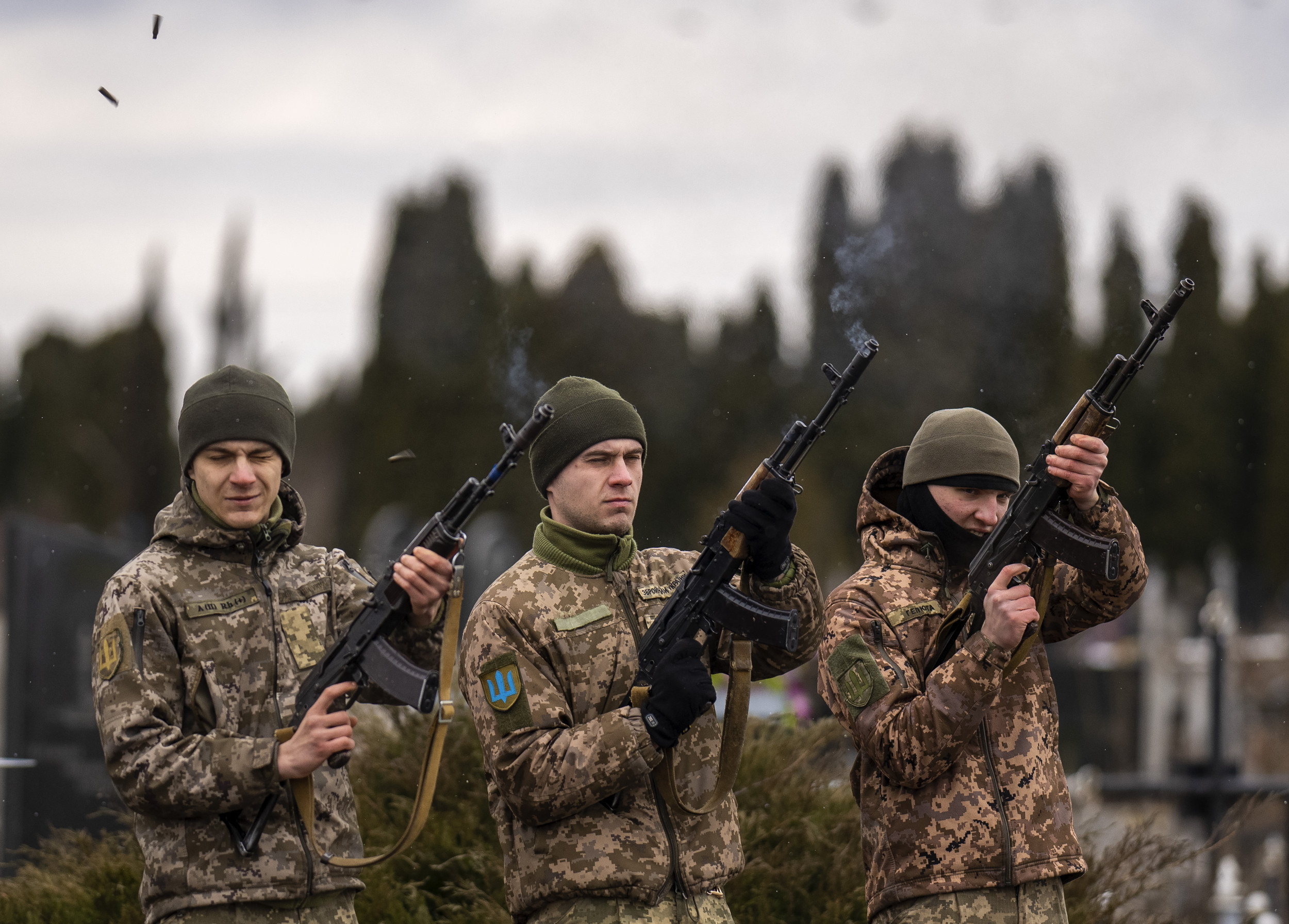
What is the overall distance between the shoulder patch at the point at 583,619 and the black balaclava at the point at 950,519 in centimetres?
94

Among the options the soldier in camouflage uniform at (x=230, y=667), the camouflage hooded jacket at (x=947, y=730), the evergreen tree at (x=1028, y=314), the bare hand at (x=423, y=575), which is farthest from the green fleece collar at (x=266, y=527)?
the evergreen tree at (x=1028, y=314)

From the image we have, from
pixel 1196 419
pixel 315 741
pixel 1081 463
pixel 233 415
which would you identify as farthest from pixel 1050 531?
pixel 1196 419

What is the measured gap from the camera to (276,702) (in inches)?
138

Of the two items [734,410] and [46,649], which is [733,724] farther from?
[734,410]

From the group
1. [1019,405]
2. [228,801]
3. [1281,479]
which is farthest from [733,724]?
[1281,479]

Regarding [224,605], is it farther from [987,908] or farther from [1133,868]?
[1133,868]

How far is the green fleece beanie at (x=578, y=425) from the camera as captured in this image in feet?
11.7

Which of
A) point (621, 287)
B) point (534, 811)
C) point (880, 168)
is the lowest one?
point (534, 811)

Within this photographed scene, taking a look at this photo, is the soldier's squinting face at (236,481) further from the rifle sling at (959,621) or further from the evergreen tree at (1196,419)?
the evergreen tree at (1196,419)

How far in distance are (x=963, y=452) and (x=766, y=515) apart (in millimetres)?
718

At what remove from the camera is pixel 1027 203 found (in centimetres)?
934

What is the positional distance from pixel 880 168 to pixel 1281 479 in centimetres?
1744

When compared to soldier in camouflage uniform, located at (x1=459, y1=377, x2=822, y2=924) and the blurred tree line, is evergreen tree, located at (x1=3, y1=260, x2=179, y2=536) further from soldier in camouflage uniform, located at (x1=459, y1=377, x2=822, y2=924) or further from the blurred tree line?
soldier in camouflage uniform, located at (x1=459, y1=377, x2=822, y2=924)

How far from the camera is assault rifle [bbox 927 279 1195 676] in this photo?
353 centimetres
